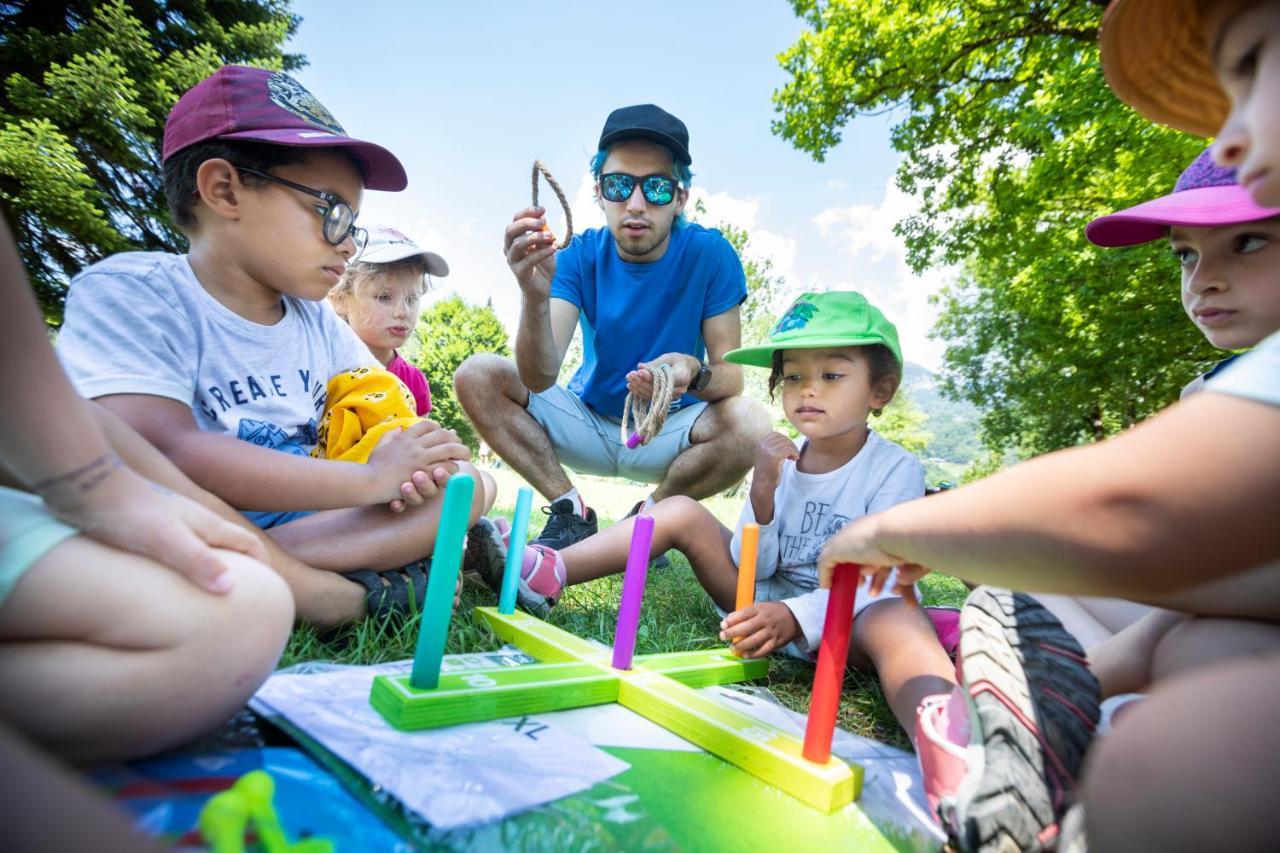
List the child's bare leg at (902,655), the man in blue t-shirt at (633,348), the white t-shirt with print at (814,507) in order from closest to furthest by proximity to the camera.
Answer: the child's bare leg at (902,655) < the white t-shirt with print at (814,507) < the man in blue t-shirt at (633,348)

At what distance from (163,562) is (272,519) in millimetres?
1184

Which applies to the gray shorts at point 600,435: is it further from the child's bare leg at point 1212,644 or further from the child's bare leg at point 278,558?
the child's bare leg at point 1212,644

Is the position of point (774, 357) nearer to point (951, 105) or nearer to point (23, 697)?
point (23, 697)

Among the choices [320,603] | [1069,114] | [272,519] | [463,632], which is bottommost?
[463,632]

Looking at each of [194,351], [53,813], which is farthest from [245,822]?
[194,351]

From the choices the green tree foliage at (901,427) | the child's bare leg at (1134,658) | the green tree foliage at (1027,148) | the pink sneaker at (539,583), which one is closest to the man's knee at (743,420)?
the pink sneaker at (539,583)

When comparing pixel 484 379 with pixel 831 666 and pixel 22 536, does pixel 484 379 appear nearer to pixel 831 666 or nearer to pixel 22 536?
pixel 831 666

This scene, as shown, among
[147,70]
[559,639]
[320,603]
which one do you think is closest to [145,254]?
[320,603]

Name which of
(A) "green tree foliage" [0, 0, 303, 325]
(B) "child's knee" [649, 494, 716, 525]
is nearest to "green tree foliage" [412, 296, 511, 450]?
(A) "green tree foliage" [0, 0, 303, 325]

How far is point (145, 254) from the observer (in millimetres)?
1868

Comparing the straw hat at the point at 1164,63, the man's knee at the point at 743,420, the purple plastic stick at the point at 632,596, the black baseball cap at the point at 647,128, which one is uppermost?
the black baseball cap at the point at 647,128

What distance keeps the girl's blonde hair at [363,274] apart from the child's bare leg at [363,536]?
182cm

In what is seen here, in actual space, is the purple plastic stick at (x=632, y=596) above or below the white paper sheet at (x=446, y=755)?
above

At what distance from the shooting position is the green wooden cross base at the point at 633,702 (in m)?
1.27
